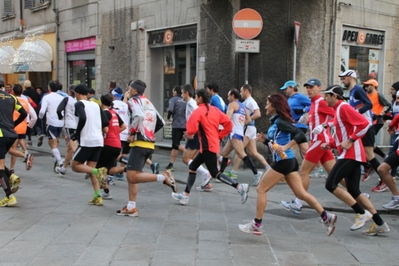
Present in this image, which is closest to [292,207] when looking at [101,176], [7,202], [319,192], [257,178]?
[319,192]

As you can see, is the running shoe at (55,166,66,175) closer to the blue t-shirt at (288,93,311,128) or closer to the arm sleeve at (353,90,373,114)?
the blue t-shirt at (288,93,311,128)

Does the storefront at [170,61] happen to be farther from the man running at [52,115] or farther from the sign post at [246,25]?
the man running at [52,115]

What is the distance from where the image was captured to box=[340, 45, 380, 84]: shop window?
13.7 m

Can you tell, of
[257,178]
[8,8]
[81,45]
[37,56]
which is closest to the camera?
[257,178]

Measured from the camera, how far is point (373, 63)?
1464 cm

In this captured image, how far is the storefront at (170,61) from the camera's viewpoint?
14305 millimetres

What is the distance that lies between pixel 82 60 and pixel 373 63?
10.3 meters

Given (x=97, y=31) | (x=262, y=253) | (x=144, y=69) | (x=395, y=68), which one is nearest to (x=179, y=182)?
(x=262, y=253)

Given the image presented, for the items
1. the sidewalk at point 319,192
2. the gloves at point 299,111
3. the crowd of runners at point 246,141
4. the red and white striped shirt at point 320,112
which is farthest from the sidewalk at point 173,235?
the gloves at point 299,111

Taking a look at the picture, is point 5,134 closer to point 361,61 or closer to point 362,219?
point 362,219

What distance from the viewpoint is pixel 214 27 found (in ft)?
42.8

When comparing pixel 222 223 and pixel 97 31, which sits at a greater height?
pixel 97 31

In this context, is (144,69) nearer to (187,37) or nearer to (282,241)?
(187,37)

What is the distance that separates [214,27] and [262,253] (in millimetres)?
8345
